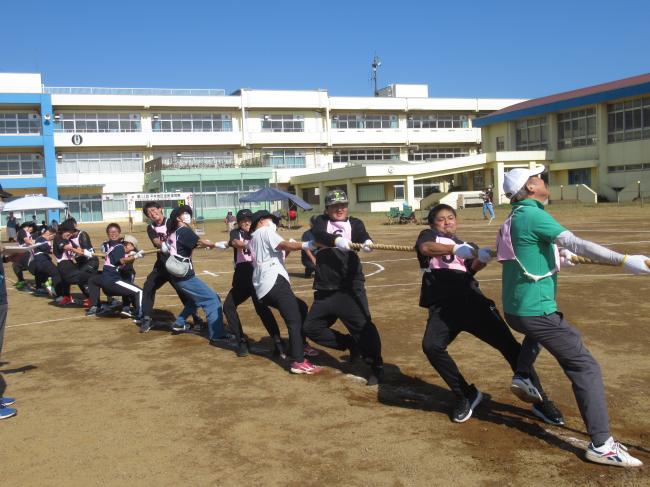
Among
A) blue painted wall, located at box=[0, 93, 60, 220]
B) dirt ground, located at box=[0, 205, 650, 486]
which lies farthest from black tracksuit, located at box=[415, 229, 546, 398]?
blue painted wall, located at box=[0, 93, 60, 220]

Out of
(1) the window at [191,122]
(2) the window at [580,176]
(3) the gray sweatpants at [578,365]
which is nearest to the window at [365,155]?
(1) the window at [191,122]

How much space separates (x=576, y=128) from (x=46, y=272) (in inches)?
1700

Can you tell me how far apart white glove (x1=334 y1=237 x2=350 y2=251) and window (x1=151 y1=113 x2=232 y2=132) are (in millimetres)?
57136

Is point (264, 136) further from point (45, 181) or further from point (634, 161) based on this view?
point (634, 161)

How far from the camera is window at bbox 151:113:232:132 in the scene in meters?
59.7

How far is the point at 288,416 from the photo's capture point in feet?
17.5

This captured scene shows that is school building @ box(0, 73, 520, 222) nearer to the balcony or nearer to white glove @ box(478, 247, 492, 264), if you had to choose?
the balcony

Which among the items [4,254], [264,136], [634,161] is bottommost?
[4,254]

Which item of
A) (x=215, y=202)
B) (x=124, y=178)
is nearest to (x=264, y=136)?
(x=215, y=202)

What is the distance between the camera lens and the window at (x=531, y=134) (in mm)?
50188

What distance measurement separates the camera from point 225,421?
5.28 meters

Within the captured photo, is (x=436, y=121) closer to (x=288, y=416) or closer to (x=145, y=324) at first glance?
(x=145, y=324)

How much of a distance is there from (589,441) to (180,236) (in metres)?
5.81

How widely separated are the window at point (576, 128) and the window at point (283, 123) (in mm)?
26471
